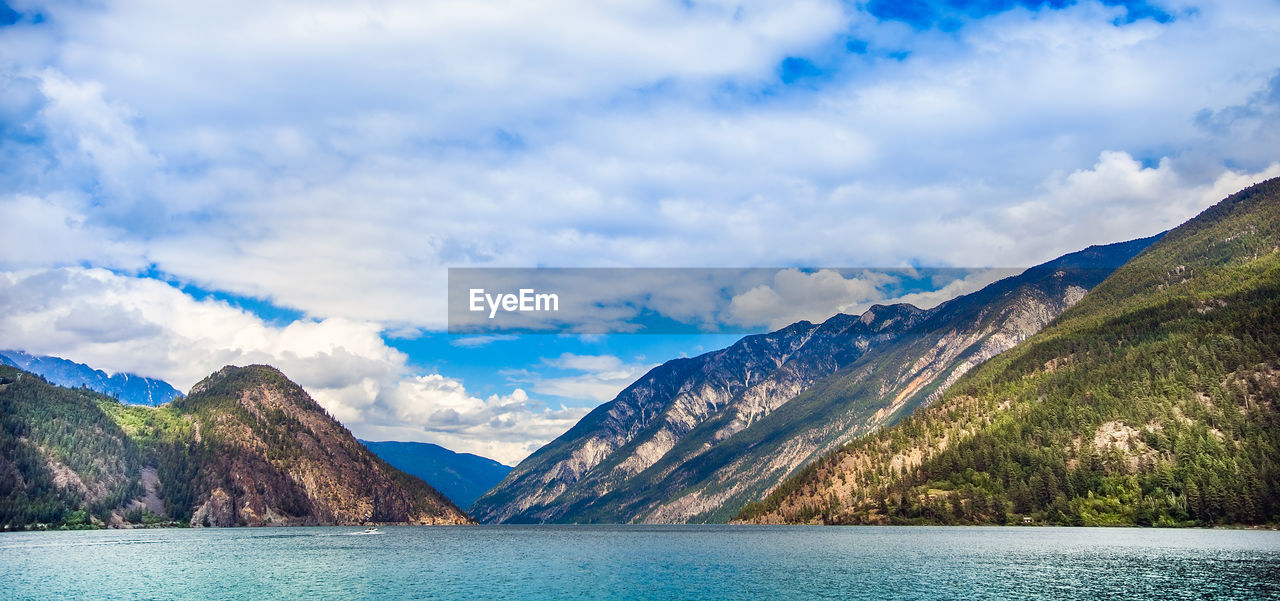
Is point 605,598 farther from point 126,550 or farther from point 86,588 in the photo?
point 126,550

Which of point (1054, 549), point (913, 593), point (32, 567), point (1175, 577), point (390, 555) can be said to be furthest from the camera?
point (390, 555)

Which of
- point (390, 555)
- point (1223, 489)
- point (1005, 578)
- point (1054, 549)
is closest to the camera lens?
point (1005, 578)

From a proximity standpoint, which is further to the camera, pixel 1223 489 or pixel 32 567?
pixel 1223 489

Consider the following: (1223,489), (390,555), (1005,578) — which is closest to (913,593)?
(1005,578)

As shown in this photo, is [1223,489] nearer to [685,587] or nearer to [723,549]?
[723,549]

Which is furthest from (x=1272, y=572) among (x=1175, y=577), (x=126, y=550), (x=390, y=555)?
(x=126, y=550)

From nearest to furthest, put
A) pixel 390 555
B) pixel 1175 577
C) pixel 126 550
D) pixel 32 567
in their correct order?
pixel 1175 577
pixel 32 567
pixel 390 555
pixel 126 550
